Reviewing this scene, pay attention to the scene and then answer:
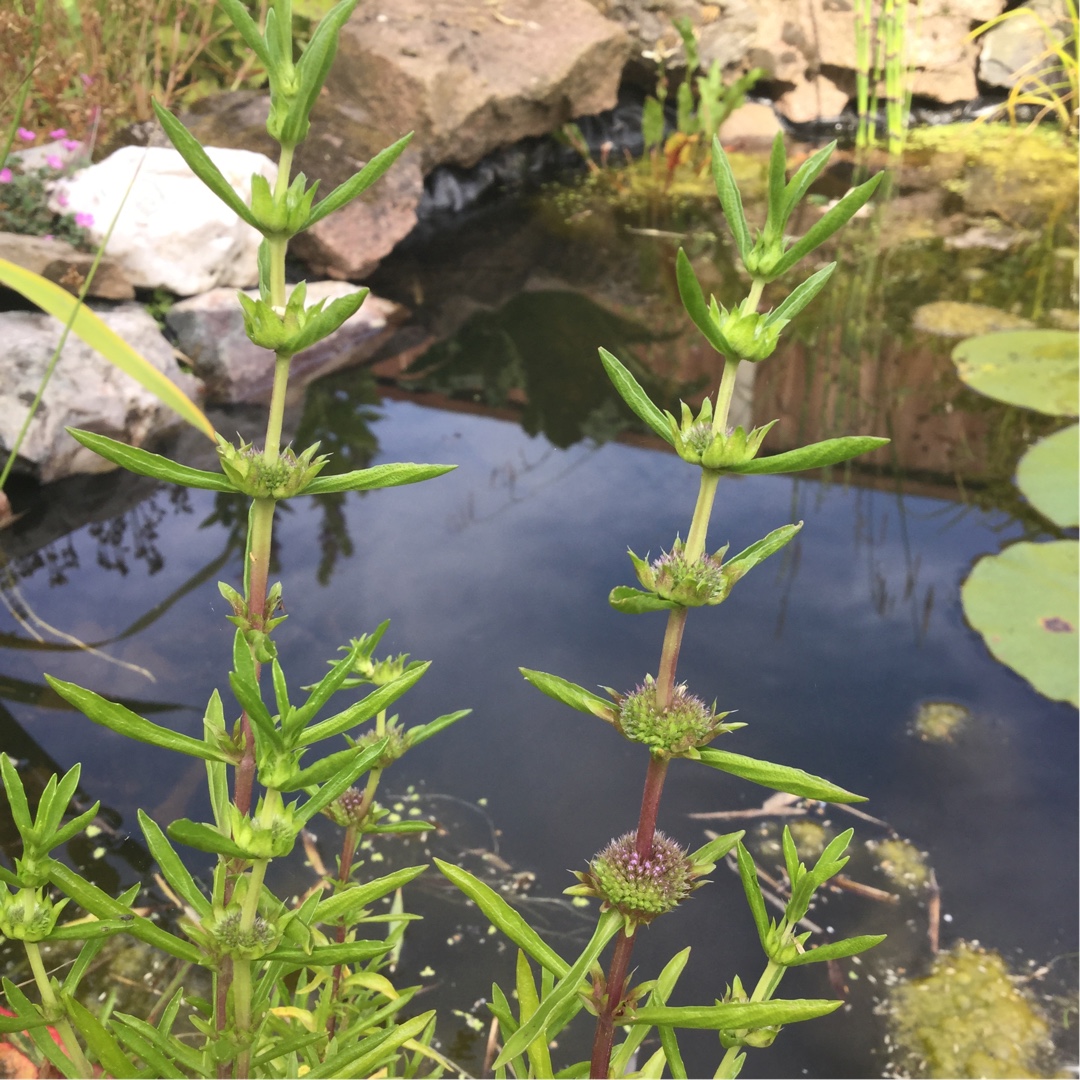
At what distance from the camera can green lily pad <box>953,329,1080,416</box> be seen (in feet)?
10.1

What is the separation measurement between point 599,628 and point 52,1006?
162cm

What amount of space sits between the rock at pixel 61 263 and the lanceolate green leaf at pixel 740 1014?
250cm

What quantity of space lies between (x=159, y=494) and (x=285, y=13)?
2329 mm

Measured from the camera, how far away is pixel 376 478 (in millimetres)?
619

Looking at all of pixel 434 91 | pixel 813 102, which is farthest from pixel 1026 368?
pixel 813 102

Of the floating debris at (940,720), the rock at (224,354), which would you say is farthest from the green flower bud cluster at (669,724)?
the rock at (224,354)

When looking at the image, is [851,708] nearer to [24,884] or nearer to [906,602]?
[906,602]

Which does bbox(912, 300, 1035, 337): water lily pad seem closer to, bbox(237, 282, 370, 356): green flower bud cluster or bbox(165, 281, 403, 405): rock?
bbox(165, 281, 403, 405): rock

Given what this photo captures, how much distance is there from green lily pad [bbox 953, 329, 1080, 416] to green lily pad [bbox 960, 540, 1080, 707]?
79 centimetres

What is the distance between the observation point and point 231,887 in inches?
27.8

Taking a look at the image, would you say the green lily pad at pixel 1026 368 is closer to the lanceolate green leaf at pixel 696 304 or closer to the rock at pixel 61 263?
the rock at pixel 61 263

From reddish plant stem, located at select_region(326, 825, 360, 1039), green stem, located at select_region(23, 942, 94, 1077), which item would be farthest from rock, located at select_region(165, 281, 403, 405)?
green stem, located at select_region(23, 942, 94, 1077)

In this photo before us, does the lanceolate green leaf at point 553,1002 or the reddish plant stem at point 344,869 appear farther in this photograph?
the reddish plant stem at point 344,869

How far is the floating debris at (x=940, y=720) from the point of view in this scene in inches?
78.1
